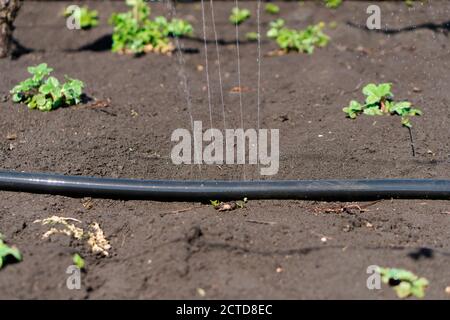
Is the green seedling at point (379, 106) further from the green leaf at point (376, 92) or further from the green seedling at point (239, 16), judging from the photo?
the green seedling at point (239, 16)

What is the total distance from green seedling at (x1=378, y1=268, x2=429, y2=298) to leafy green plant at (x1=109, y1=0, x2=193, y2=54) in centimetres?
325

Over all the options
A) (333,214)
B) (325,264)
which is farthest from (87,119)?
(325,264)

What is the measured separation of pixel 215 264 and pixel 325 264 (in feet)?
1.60

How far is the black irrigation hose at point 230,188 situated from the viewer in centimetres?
362

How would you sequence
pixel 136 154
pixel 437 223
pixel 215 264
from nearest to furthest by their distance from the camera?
pixel 215 264 < pixel 437 223 < pixel 136 154

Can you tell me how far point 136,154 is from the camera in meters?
4.15

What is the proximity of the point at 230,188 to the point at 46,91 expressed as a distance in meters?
1.63

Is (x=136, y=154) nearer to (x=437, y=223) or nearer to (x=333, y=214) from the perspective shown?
(x=333, y=214)

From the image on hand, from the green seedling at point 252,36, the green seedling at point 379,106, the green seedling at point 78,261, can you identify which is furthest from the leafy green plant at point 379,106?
the green seedling at point 78,261

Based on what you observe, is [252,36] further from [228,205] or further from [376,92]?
[228,205]

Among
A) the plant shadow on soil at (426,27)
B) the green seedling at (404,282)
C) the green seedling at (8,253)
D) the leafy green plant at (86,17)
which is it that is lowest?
the green seedling at (404,282)

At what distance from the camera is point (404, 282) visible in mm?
2908

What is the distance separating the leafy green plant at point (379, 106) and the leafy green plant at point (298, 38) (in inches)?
48.1

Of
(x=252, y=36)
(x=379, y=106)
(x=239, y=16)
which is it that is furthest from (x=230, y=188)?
(x=239, y=16)
